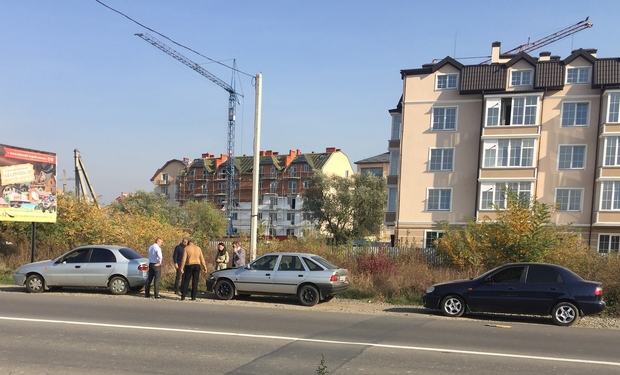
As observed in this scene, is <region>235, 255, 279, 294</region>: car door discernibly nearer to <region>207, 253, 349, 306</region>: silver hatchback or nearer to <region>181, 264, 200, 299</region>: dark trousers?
<region>207, 253, 349, 306</region>: silver hatchback

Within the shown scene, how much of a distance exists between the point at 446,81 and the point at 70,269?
106 ft

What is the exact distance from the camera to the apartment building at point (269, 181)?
9412 centimetres

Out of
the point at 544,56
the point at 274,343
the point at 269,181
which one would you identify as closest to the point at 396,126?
the point at 544,56

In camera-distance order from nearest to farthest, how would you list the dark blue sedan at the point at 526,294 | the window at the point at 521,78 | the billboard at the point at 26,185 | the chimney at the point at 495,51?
the dark blue sedan at the point at 526,294 → the billboard at the point at 26,185 → the window at the point at 521,78 → the chimney at the point at 495,51

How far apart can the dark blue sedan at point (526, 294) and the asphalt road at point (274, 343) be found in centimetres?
47

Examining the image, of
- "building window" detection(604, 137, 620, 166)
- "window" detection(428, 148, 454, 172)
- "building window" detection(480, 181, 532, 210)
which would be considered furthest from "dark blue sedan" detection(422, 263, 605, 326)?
"window" detection(428, 148, 454, 172)

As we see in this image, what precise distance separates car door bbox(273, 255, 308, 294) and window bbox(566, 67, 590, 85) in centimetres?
3141

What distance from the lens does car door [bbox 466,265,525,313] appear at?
1209 cm

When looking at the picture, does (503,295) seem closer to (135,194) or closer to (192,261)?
(192,261)

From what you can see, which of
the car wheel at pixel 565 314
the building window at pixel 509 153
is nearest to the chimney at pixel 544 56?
the building window at pixel 509 153

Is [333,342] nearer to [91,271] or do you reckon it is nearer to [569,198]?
[91,271]

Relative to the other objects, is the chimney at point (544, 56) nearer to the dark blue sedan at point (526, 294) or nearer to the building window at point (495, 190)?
the building window at point (495, 190)

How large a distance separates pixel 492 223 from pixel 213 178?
90744mm

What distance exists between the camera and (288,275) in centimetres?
1399
